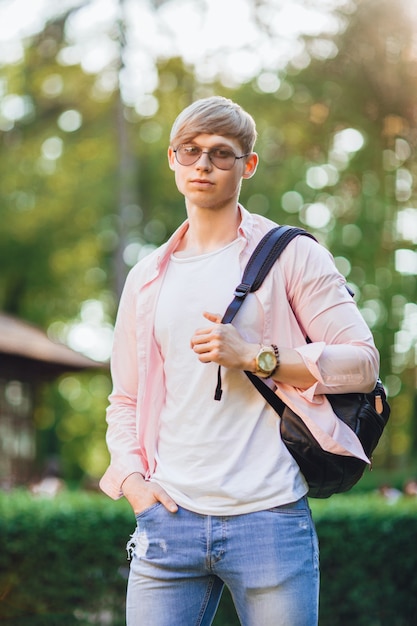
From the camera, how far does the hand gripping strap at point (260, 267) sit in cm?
267

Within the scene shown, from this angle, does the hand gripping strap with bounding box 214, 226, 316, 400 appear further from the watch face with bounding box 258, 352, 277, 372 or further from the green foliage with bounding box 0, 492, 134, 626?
the green foliage with bounding box 0, 492, 134, 626

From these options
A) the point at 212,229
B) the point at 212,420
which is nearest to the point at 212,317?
the point at 212,420

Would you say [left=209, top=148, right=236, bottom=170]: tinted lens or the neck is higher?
[left=209, top=148, right=236, bottom=170]: tinted lens

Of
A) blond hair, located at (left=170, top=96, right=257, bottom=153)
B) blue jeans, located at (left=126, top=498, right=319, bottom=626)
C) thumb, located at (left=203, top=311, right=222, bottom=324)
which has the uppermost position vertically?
blond hair, located at (left=170, top=96, right=257, bottom=153)

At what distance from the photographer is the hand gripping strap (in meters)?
2.67

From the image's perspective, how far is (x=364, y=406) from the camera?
2709 millimetres

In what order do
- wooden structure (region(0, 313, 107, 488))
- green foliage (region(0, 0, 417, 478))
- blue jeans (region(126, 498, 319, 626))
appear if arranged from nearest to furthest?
blue jeans (region(126, 498, 319, 626)) < wooden structure (region(0, 313, 107, 488)) < green foliage (region(0, 0, 417, 478))

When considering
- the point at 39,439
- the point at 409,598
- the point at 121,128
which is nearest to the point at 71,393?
the point at 39,439

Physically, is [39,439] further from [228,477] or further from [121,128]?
[228,477]

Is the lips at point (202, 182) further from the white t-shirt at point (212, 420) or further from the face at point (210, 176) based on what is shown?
the white t-shirt at point (212, 420)

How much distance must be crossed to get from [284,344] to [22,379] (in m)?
17.2

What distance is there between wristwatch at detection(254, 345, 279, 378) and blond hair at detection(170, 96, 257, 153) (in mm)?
612

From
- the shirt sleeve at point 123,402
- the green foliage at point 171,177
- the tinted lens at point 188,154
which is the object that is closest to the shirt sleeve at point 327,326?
the tinted lens at point 188,154

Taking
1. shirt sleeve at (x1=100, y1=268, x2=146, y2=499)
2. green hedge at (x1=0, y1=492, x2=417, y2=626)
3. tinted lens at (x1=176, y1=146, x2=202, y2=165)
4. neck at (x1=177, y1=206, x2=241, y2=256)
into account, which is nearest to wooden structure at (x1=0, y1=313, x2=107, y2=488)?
green hedge at (x1=0, y1=492, x2=417, y2=626)
